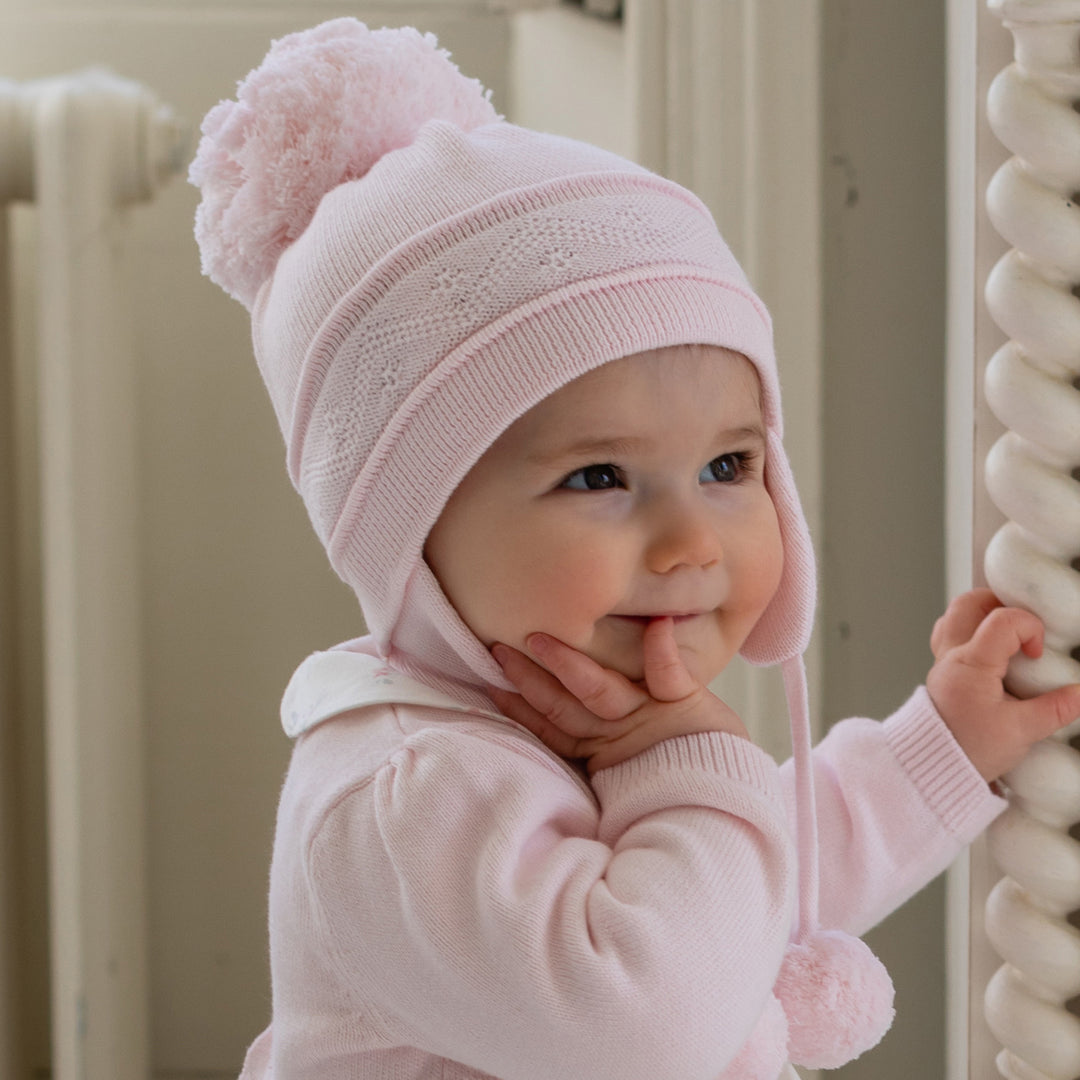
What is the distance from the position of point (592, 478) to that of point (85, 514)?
0.70 m

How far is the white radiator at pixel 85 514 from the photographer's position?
1.19m

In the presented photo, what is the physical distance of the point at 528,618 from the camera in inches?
26.1

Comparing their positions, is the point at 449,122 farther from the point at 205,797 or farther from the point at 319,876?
the point at 205,797

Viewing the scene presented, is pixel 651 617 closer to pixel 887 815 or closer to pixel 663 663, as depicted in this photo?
pixel 663 663

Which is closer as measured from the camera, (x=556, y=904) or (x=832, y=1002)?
(x=556, y=904)

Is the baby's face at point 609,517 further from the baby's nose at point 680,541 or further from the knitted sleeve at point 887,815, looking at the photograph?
the knitted sleeve at point 887,815

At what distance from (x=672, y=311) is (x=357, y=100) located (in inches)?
9.1

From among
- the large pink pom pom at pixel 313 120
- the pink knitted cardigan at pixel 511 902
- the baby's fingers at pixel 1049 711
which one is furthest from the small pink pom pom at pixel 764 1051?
the large pink pom pom at pixel 313 120

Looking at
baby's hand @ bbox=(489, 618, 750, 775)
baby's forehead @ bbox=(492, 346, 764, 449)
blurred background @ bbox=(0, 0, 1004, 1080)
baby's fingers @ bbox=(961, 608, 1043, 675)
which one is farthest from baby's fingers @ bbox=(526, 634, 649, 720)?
blurred background @ bbox=(0, 0, 1004, 1080)

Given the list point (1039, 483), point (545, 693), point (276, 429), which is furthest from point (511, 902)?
point (276, 429)

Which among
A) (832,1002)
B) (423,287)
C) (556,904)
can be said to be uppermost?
(423,287)

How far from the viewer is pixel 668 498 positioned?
0.67 m

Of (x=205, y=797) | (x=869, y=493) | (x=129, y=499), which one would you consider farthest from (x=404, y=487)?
(x=205, y=797)

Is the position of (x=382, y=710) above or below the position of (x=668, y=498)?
below
